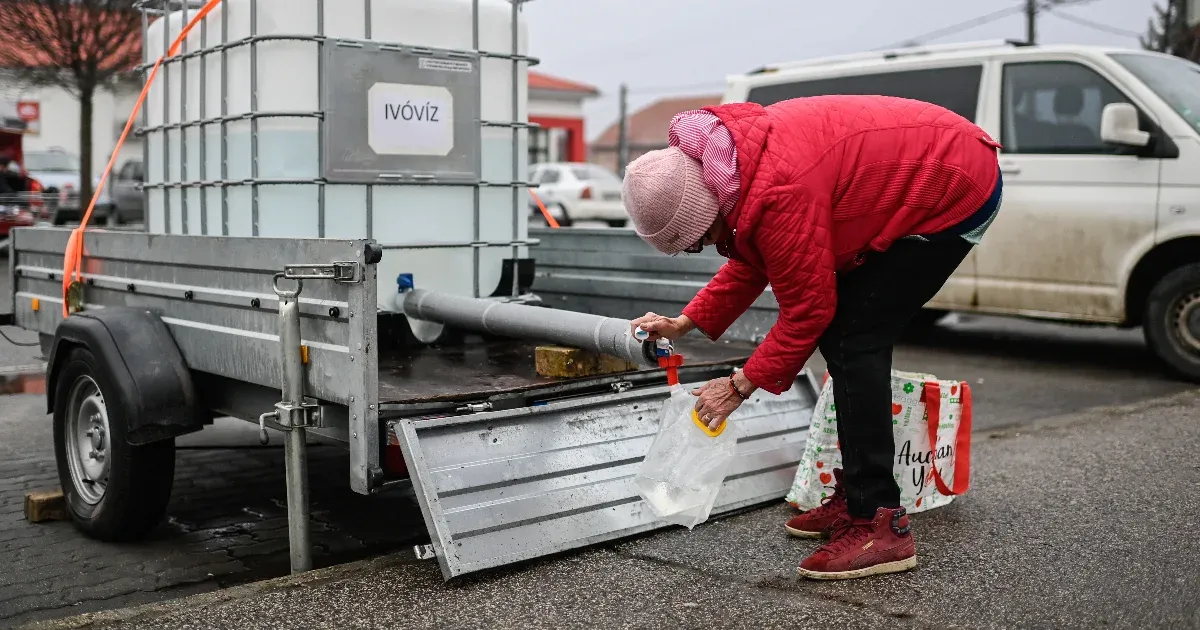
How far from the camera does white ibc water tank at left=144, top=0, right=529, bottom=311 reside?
14.8 ft

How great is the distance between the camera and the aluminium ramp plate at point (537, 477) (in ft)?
11.0

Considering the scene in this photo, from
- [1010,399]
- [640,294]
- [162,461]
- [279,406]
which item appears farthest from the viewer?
[1010,399]

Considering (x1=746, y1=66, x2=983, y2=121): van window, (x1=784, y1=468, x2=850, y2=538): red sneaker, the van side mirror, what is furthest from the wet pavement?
(x1=746, y1=66, x2=983, y2=121): van window

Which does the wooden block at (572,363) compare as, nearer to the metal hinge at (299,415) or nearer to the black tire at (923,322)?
the metal hinge at (299,415)

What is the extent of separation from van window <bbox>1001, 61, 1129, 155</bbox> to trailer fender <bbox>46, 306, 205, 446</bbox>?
20.4 ft

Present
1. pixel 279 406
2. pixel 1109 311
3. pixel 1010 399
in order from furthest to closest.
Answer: pixel 1109 311 < pixel 1010 399 < pixel 279 406

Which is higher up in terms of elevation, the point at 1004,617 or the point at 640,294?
the point at 640,294

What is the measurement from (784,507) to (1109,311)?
→ 4.52 m

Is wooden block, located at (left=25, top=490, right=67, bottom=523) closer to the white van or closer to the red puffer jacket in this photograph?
the red puffer jacket

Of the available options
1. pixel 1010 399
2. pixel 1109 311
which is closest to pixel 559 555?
pixel 1010 399

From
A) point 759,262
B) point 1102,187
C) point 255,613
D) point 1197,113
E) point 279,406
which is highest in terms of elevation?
point 1197,113

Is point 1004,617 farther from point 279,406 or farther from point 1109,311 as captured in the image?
point 1109,311

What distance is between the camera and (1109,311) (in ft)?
25.2

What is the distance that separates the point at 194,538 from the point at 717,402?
7.90ft
